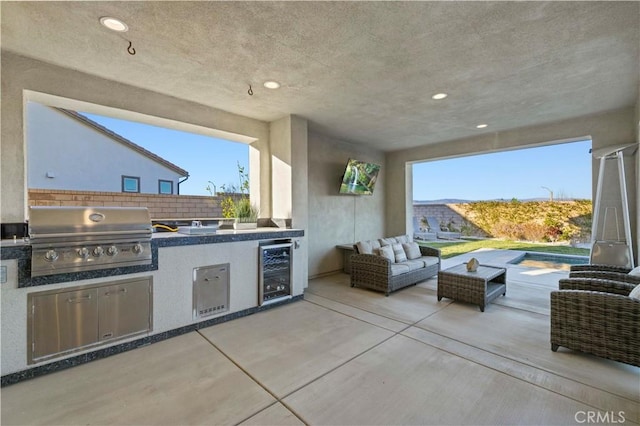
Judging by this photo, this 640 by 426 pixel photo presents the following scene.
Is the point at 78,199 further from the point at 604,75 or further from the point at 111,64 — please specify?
the point at 604,75

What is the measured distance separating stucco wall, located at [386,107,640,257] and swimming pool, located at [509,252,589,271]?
295 cm

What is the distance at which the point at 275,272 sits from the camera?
13.1 feet

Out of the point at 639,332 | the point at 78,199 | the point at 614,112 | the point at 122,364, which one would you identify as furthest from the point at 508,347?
the point at 78,199

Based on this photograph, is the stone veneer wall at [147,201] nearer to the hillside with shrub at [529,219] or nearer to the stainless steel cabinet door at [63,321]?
the stainless steel cabinet door at [63,321]

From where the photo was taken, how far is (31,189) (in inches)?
121

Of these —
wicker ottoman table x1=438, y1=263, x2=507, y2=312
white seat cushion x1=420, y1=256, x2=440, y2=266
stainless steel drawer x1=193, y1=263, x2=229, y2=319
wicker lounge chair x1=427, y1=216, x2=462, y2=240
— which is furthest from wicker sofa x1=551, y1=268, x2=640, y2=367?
wicker lounge chair x1=427, y1=216, x2=462, y2=240

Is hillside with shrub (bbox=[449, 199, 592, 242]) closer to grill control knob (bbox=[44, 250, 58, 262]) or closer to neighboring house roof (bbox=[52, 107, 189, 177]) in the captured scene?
neighboring house roof (bbox=[52, 107, 189, 177])

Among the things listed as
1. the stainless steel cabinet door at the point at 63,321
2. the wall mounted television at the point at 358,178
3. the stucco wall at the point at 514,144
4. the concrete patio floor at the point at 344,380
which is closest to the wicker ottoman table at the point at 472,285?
the concrete patio floor at the point at 344,380

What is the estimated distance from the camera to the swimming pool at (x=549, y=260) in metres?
6.63

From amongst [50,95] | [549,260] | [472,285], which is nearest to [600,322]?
[472,285]

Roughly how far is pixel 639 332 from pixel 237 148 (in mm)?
5444

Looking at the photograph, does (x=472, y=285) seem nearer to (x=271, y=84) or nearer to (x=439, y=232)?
(x=271, y=84)

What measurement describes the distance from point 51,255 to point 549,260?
9973 millimetres

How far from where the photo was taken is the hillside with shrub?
25.5 feet
